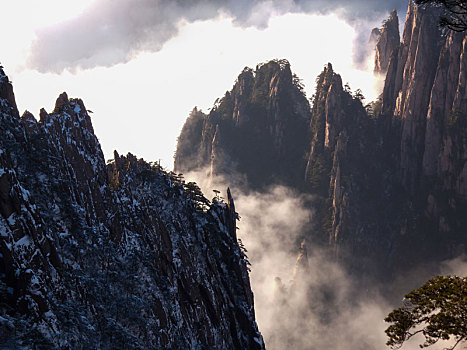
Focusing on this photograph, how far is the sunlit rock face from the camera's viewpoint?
80.7ft

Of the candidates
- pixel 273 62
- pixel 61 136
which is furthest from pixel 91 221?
pixel 273 62

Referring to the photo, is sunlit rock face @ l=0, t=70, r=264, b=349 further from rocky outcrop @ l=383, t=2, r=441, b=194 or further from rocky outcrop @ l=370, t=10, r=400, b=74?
rocky outcrop @ l=370, t=10, r=400, b=74

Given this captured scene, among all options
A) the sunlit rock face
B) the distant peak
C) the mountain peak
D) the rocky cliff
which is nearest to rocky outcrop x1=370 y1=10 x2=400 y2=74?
the mountain peak

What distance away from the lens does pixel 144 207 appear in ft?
152

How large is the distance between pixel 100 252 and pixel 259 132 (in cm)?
13035

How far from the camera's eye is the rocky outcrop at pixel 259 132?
511 feet

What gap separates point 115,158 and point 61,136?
12.1m

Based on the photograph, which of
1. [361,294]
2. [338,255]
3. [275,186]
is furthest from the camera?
[275,186]

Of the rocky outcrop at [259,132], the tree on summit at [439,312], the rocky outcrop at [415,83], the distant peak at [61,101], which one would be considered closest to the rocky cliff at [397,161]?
the rocky outcrop at [415,83]

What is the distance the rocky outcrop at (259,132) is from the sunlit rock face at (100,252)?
312 feet

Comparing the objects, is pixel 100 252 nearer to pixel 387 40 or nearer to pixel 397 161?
pixel 397 161

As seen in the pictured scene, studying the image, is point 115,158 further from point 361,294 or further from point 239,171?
point 239,171

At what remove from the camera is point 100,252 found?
34969 mm

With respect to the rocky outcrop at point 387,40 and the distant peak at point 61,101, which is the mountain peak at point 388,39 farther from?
the distant peak at point 61,101
